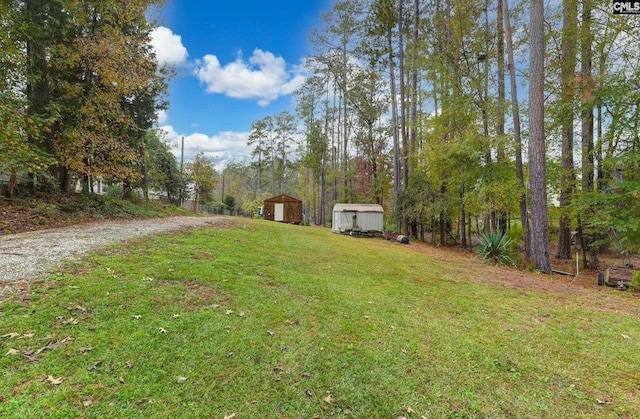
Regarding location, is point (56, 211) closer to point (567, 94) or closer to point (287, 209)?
point (567, 94)

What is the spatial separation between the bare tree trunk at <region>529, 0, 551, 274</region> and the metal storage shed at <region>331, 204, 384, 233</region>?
880 cm

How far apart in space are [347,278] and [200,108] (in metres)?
20.3

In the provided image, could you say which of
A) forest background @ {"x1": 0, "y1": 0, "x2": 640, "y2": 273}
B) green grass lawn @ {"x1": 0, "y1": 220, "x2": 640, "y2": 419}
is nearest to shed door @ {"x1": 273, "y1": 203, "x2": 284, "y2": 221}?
forest background @ {"x1": 0, "y1": 0, "x2": 640, "y2": 273}

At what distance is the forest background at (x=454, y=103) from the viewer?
7277 millimetres

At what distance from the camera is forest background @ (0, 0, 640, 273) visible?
7277 mm

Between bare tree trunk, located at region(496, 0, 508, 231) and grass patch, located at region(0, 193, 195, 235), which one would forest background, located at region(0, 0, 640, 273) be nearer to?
bare tree trunk, located at region(496, 0, 508, 231)

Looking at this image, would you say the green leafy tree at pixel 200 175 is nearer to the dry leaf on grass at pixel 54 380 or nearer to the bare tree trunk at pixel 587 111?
the bare tree trunk at pixel 587 111

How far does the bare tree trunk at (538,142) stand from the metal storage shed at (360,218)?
8.80 meters

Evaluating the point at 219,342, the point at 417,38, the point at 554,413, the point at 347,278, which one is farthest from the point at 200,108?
the point at 554,413

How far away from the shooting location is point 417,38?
14.0 meters

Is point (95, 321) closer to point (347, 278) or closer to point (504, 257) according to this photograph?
point (347, 278)

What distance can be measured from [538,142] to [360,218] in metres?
9.59

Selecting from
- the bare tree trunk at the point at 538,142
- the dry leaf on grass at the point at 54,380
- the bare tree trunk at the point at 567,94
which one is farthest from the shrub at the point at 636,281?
the dry leaf on grass at the point at 54,380

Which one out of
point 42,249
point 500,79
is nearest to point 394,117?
point 500,79
